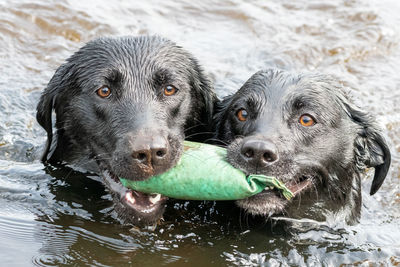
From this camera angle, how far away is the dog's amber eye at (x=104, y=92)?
19.2 ft

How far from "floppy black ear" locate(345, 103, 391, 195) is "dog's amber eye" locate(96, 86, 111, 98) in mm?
2045

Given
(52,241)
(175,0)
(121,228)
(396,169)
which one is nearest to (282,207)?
(121,228)

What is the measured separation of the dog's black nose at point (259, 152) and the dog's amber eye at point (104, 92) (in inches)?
51.0

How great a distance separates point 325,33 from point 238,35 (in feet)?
4.25

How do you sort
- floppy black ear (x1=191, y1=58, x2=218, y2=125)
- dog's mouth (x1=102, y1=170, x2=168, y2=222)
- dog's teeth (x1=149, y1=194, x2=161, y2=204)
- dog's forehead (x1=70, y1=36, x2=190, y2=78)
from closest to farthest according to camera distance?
dog's mouth (x1=102, y1=170, x2=168, y2=222) < dog's teeth (x1=149, y1=194, x2=161, y2=204) < dog's forehead (x1=70, y1=36, x2=190, y2=78) < floppy black ear (x1=191, y1=58, x2=218, y2=125)

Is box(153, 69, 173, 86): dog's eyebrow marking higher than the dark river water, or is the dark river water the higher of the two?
box(153, 69, 173, 86): dog's eyebrow marking

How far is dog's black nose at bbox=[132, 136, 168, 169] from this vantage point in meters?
5.00

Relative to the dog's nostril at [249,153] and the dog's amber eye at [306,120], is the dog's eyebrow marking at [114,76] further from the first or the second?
the dog's amber eye at [306,120]

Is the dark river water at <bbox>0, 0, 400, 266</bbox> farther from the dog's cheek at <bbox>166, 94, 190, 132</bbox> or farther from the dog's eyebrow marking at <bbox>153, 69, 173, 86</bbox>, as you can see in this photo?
the dog's eyebrow marking at <bbox>153, 69, 173, 86</bbox>

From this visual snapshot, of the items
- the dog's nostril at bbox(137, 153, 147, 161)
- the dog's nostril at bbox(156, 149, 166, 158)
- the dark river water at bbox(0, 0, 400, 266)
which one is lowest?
the dark river water at bbox(0, 0, 400, 266)

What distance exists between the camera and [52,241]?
5395 mm

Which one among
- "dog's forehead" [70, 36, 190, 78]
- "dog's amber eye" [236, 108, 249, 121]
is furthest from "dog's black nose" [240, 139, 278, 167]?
"dog's forehead" [70, 36, 190, 78]

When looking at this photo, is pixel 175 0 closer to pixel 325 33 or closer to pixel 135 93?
pixel 325 33

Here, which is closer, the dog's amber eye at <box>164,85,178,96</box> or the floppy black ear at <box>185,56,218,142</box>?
the dog's amber eye at <box>164,85,178,96</box>
